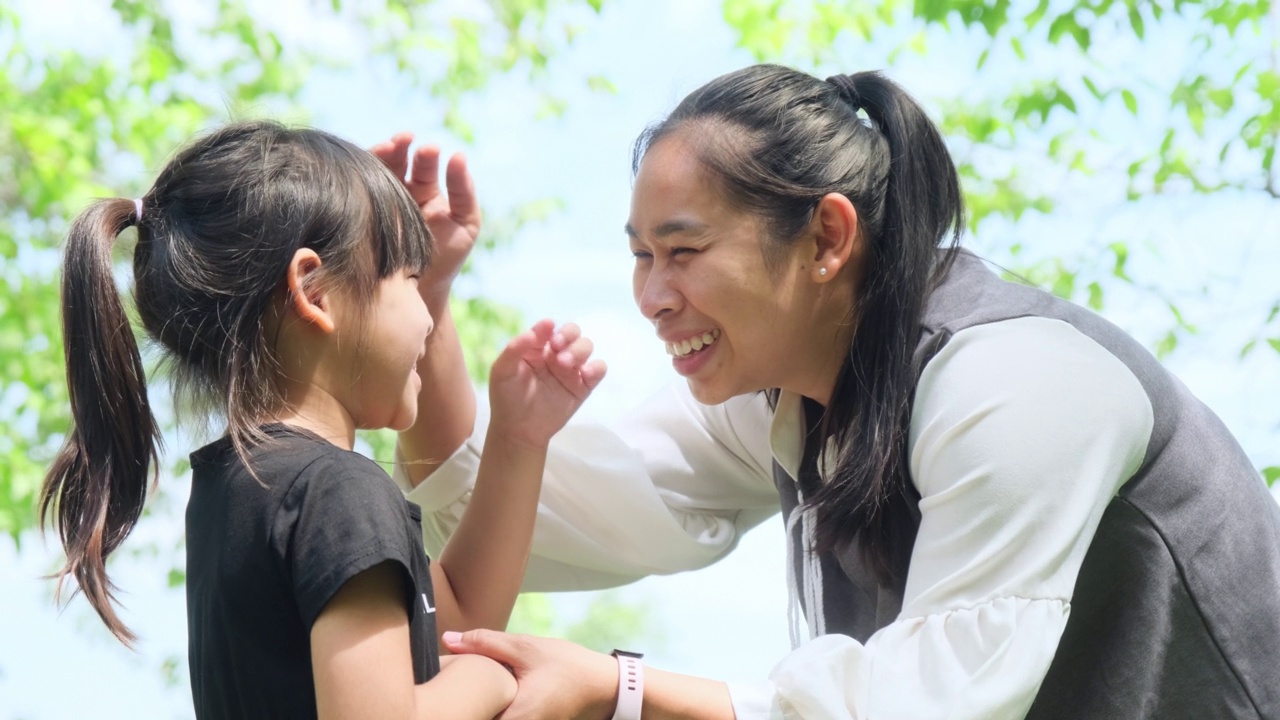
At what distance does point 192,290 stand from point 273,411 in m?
0.14

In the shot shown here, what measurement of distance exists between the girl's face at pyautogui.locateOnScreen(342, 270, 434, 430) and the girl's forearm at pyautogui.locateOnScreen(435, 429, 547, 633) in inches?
10.8

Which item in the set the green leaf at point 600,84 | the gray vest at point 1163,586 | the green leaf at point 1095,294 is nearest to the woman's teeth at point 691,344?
the gray vest at point 1163,586

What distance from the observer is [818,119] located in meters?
1.62

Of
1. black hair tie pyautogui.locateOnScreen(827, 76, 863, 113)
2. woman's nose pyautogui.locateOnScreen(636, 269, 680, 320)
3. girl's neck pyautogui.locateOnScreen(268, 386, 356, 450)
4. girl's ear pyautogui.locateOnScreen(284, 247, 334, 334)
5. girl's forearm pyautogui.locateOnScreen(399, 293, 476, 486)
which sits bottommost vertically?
girl's forearm pyautogui.locateOnScreen(399, 293, 476, 486)

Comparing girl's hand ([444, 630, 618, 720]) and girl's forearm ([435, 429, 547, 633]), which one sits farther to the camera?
girl's forearm ([435, 429, 547, 633])

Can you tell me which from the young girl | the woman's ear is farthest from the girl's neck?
the woman's ear

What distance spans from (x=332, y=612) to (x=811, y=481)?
2.64 ft

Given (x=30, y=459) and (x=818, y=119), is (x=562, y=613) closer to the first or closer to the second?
(x=30, y=459)

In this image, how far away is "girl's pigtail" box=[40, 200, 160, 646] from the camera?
129 cm

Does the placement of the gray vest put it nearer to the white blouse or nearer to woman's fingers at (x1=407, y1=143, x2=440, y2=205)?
the white blouse

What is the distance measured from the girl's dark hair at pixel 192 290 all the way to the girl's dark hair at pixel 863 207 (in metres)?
0.48

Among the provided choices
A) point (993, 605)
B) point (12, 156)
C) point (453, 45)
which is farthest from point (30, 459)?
point (993, 605)

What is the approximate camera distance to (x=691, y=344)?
1662 mm

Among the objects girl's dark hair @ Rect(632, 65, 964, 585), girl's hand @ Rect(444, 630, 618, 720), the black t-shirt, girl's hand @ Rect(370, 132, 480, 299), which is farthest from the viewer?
girl's hand @ Rect(370, 132, 480, 299)
